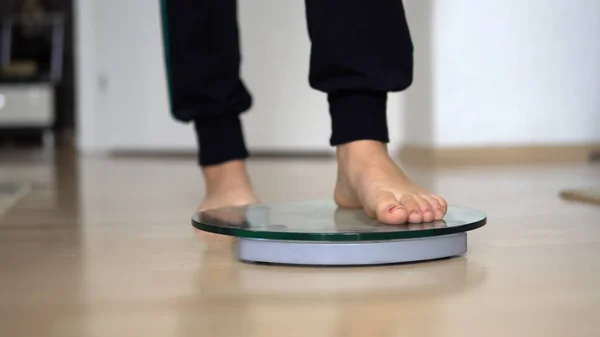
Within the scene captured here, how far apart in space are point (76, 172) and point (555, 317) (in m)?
1.96

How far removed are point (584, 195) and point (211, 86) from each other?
0.68 metres

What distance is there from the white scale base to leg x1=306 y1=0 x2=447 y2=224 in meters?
0.07

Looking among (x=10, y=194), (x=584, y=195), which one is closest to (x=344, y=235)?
(x=584, y=195)

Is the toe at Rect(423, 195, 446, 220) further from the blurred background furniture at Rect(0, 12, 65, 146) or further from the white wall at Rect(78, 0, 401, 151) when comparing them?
the blurred background furniture at Rect(0, 12, 65, 146)

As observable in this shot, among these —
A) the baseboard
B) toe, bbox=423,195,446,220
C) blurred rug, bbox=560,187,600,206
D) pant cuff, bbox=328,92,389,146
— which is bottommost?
the baseboard

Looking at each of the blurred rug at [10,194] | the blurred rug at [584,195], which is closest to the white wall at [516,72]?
the blurred rug at [584,195]

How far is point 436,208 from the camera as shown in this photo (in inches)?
34.9

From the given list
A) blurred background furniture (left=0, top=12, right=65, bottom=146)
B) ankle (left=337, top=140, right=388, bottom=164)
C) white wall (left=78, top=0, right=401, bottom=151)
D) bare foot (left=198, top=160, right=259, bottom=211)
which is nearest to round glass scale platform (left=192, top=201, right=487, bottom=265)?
ankle (left=337, top=140, right=388, bottom=164)

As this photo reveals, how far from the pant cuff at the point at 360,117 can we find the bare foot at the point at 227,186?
238mm

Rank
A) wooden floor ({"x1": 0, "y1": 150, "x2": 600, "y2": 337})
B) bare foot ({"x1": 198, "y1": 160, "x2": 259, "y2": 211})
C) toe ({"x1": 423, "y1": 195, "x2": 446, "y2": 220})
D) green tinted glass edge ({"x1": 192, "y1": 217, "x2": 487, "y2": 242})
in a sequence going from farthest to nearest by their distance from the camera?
bare foot ({"x1": 198, "y1": 160, "x2": 259, "y2": 211})
toe ({"x1": 423, "y1": 195, "x2": 446, "y2": 220})
green tinted glass edge ({"x1": 192, "y1": 217, "x2": 487, "y2": 242})
wooden floor ({"x1": 0, "y1": 150, "x2": 600, "y2": 337})

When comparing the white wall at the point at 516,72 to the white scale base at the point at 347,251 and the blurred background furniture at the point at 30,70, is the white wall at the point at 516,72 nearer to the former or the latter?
the white scale base at the point at 347,251

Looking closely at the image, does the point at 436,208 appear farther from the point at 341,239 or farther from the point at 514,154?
the point at 514,154

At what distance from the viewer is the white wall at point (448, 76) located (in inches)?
99.0

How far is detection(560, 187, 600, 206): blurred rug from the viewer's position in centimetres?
136
